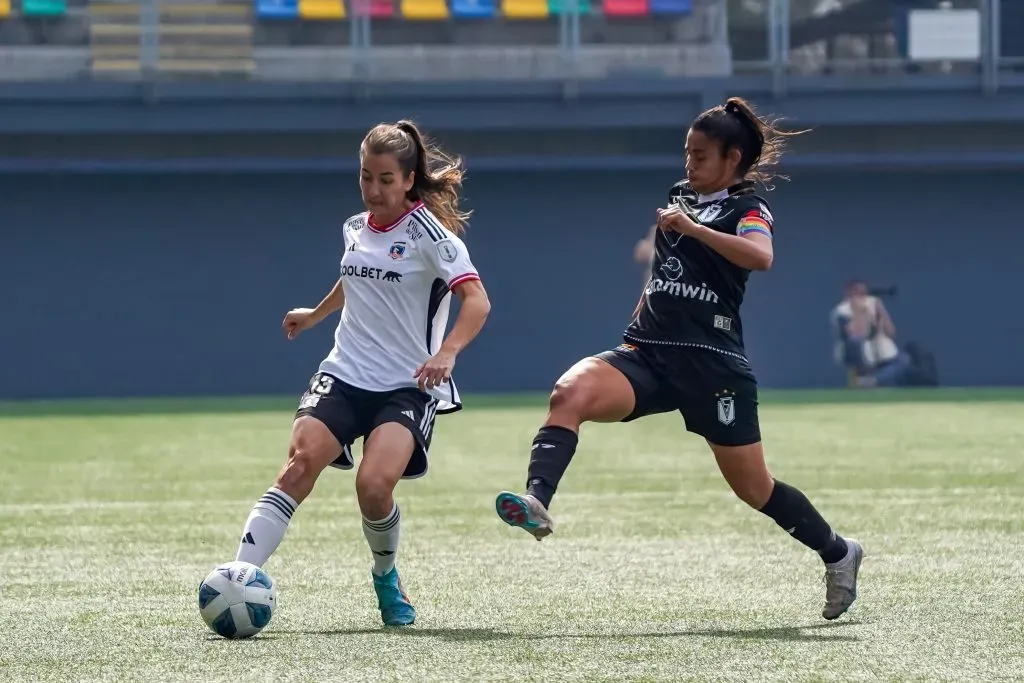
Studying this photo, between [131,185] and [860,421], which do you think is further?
[131,185]

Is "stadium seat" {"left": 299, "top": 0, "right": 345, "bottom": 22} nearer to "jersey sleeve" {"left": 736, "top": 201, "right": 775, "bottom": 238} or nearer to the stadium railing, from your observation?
the stadium railing

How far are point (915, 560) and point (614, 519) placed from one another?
2.09 meters

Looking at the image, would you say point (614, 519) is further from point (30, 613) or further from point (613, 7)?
point (613, 7)

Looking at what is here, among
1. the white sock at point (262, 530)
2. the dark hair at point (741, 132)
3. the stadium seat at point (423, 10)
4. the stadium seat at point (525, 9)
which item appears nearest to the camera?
the white sock at point (262, 530)

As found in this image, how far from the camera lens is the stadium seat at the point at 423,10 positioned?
2167cm

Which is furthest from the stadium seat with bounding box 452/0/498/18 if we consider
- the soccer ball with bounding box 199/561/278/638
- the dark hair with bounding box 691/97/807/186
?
the soccer ball with bounding box 199/561/278/638

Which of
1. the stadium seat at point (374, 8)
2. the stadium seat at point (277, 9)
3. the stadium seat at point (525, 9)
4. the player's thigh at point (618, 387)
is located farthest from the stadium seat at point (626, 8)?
the player's thigh at point (618, 387)

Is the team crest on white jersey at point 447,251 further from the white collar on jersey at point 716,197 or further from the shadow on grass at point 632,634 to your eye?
the shadow on grass at point 632,634

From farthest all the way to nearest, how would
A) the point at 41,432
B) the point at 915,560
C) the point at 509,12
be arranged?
the point at 509,12, the point at 41,432, the point at 915,560

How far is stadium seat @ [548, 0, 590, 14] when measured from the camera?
835 inches

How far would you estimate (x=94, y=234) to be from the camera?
23031mm

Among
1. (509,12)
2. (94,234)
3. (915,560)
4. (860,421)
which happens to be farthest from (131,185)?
(915,560)

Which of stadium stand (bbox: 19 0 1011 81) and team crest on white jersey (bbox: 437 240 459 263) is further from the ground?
stadium stand (bbox: 19 0 1011 81)

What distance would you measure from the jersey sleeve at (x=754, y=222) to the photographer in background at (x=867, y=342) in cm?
1739
